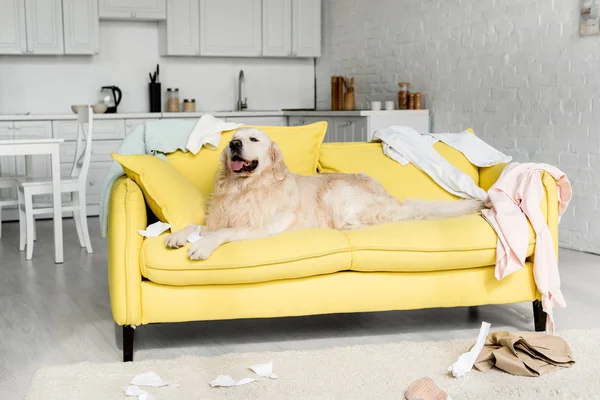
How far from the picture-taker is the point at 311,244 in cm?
293

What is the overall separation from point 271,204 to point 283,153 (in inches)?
22.0

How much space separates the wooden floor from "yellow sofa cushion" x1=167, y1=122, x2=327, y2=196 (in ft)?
2.18

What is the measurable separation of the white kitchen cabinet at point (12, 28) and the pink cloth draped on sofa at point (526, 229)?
485 cm

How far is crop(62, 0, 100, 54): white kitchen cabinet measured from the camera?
6.70m

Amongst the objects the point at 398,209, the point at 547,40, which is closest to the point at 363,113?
the point at 547,40

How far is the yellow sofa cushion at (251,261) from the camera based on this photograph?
282cm

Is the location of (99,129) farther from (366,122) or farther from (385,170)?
(385,170)

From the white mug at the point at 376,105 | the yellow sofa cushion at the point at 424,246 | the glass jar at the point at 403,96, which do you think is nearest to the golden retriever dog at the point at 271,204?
the yellow sofa cushion at the point at 424,246

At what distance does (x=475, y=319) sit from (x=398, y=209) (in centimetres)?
59

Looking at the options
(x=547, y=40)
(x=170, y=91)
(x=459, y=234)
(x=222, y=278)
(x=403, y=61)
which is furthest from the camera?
(x=170, y=91)

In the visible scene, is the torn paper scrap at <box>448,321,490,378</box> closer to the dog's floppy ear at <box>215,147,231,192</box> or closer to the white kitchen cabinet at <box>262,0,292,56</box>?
the dog's floppy ear at <box>215,147,231,192</box>

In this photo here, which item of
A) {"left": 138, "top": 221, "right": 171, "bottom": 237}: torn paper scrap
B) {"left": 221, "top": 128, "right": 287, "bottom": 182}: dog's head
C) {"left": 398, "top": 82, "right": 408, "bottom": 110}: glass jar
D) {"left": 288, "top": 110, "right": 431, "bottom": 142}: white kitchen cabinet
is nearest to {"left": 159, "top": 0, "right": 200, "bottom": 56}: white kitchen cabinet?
{"left": 288, "top": 110, "right": 431, "bottom": 142}: white kitchen cabinet

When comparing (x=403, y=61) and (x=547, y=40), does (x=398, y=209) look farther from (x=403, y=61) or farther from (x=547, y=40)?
(x=403, y=61)

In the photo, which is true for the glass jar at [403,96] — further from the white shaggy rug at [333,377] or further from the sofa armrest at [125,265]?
the sofa armrest at [125,265]
